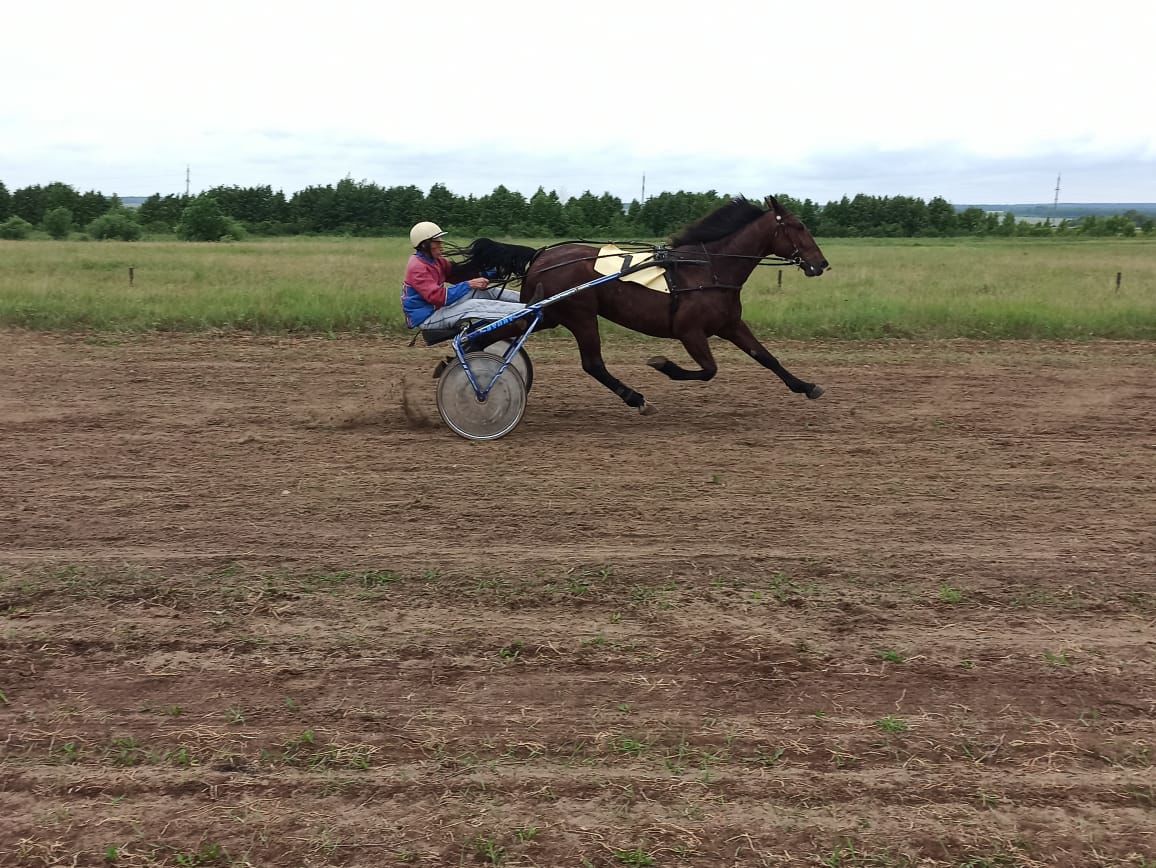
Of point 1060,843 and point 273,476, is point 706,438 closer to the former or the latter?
point 273,476

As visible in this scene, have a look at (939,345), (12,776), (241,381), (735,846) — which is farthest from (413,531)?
(939,345)

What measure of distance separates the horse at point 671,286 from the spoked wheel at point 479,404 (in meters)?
0.56

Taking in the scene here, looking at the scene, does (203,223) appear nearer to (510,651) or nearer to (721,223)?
(721,223)

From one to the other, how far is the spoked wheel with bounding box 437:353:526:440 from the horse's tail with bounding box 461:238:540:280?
1.02m

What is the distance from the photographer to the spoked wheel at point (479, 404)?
27.9ft

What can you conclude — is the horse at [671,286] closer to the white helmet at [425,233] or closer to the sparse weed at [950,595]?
the white helmet at [425,233]

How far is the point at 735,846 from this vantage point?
10.7 feet

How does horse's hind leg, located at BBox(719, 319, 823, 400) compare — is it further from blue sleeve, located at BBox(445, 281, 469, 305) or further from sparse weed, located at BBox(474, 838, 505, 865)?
sparse weed, located at BBox(474, 838, 505, 865)

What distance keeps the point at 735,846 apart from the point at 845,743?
80 centimetres

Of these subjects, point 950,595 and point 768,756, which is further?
point 950,595

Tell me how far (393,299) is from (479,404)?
9.03m

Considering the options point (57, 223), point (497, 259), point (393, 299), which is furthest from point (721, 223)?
point (57, 223)

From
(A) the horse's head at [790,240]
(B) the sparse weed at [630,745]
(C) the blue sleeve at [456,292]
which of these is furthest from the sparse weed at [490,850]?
(A) the horse's head at [790,240]

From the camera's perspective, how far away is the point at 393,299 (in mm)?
17094
